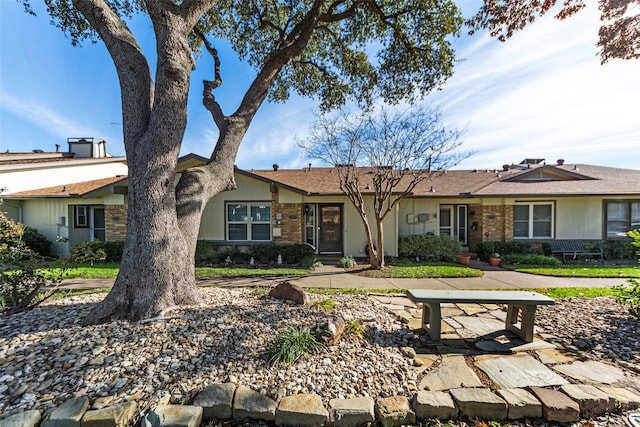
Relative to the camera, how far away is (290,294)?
4.72 metres

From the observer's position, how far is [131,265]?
383 centimetres

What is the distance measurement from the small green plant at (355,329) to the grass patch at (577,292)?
16.3 ft

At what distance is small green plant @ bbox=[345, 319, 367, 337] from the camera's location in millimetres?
3619

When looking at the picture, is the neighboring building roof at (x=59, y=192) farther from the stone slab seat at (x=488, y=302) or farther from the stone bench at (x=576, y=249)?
the stone bench at (x=576, y=249)

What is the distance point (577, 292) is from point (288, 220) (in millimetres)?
8956

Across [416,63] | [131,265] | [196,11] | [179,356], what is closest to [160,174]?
[131,265]

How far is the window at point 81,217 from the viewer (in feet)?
41.5

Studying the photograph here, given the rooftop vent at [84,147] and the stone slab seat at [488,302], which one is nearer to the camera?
the stone slab seat at [488,302]

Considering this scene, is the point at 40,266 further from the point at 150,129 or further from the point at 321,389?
the point at 321,389

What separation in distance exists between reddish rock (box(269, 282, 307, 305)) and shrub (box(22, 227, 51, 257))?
42.8 ft

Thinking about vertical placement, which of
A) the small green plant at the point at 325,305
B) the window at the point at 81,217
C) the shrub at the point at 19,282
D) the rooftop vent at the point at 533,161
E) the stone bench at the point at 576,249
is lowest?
the stone bench at the point at 576,249

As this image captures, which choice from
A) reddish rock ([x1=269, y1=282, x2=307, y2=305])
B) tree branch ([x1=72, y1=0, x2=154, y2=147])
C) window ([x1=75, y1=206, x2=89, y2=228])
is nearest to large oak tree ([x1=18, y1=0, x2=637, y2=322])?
tree branch ([x1=72, y1=0, x2=154, y2=147])

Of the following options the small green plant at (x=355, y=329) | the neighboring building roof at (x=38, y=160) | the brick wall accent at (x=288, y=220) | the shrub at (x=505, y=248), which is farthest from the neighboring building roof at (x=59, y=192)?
the shrub at (x=505, y=248)

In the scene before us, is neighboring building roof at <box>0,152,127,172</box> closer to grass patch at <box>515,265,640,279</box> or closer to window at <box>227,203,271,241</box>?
window at <box>227,203,271,241</box>
